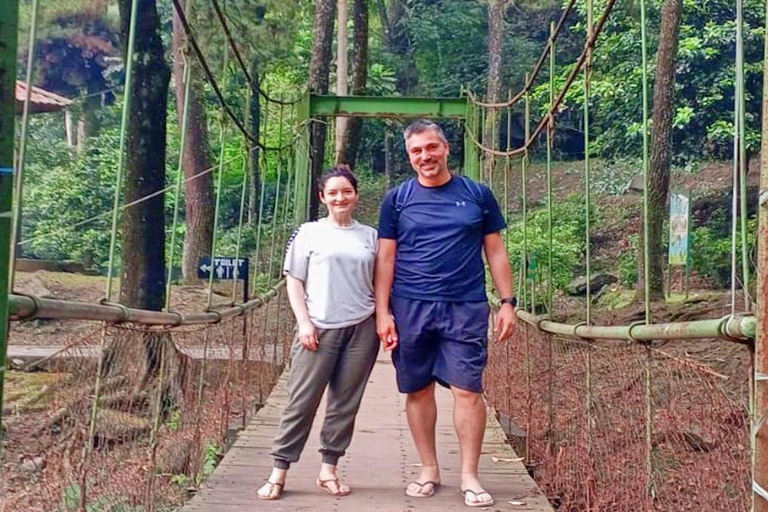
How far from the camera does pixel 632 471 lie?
2498 millimetres

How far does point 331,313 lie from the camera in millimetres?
2555

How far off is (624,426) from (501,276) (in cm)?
55

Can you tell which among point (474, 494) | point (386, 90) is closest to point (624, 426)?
point (474, 494)

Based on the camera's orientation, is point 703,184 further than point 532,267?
Yes

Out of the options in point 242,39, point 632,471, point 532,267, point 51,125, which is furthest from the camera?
point 51,125

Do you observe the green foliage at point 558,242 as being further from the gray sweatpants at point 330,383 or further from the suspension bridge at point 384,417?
the gray sweatpants at point 330,383

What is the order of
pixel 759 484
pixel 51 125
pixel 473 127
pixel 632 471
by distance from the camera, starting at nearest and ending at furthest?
pixel 759 484 → pixel 632 471 → pixel 473 127 → pixel 51 125

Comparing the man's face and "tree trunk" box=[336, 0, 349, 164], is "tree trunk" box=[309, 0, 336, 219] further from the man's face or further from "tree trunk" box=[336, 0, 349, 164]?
the man's face

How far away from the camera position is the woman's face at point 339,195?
2.54 metres

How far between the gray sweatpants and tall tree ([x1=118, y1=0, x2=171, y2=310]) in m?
3.55

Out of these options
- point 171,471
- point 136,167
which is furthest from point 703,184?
point 171,471

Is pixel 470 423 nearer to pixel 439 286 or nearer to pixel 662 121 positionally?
pixel 439 286

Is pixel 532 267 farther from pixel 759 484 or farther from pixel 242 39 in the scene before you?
pixel 242 39

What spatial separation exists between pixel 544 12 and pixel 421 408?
54.9ft
